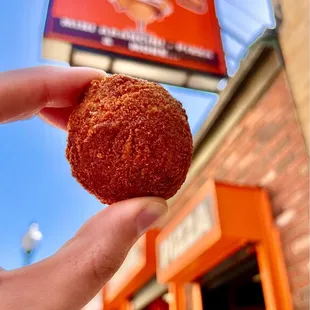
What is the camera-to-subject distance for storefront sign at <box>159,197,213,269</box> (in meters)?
2.87

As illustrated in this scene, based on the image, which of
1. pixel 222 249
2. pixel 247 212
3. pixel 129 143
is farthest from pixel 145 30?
pixel 129 143

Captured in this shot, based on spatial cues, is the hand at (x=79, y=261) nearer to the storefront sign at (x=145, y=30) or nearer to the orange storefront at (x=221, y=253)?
the orange storefront at (x=221, y=253)

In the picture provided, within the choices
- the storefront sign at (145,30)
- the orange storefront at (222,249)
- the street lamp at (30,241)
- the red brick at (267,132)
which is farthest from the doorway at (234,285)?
the street lamp at (30,241)

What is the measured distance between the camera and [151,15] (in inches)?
137

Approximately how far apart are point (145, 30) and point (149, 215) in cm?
258

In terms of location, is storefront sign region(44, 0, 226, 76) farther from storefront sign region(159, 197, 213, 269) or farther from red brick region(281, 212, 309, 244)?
red brick region(281, 212, 309, 244)

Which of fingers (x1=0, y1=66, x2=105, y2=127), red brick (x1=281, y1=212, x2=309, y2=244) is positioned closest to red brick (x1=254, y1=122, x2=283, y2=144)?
red brick (x1=281, y1=212, x2=309, y2=244)

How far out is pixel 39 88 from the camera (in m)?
1.23

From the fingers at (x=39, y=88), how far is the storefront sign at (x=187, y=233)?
1725 mm

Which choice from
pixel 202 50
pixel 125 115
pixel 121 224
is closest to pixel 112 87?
pixel 125 115

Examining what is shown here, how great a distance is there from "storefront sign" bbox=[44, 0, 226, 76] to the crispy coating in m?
1.99

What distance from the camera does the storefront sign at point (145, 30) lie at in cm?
307

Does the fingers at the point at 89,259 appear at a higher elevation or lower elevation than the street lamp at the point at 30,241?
lower

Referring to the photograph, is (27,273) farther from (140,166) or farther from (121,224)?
(140,166)
